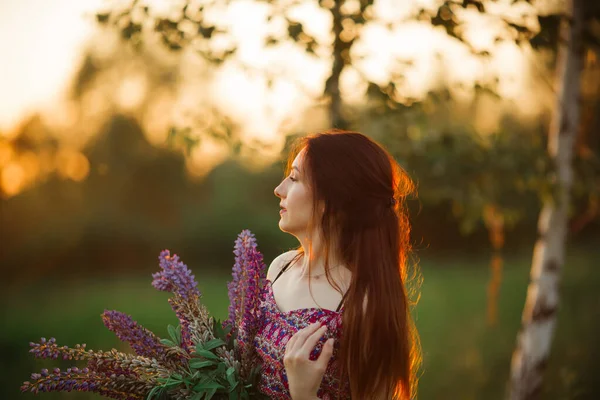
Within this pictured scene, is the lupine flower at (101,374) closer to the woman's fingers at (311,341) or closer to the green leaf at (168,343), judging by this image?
the green leaf at (168,343)

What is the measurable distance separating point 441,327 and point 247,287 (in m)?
6.28

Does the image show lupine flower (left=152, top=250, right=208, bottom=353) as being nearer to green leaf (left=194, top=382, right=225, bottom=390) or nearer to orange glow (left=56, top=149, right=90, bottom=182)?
green leaf (left=194, top=382, right=225, bottom=390)

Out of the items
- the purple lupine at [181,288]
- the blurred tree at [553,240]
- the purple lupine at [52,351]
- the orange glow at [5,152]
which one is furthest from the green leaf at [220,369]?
the orange glow at [5,152]

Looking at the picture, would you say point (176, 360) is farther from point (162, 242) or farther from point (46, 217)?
point (162, 242)

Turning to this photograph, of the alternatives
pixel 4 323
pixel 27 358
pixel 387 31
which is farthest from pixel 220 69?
pixel 4 323

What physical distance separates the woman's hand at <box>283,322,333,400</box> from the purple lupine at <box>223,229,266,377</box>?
12cm

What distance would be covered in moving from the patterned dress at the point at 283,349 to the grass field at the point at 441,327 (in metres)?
2.65

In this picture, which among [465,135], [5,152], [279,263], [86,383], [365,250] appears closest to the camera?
[86,383]

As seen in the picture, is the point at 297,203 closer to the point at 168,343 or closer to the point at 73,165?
the point at 168,343

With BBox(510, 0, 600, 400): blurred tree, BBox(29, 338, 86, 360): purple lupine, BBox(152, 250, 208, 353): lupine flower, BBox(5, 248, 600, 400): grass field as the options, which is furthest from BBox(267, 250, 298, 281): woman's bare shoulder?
BBox(510, 0, 600, 400): blurred tree

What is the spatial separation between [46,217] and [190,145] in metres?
4.78

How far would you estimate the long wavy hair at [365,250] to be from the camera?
5.34 ft

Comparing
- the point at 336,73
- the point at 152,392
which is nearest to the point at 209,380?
the point at 152,392

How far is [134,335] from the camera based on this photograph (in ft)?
5.27
